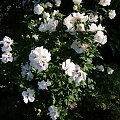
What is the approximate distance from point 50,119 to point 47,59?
1.03 m

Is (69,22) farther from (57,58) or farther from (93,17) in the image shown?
(93,17)

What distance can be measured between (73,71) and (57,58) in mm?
265

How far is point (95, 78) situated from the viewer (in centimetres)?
521

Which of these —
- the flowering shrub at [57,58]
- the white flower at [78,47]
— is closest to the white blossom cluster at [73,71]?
the flowering shrub at [57,58]

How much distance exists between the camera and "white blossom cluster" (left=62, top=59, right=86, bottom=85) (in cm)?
399

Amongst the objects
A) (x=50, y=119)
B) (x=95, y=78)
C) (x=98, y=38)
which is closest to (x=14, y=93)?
(x=50, y=119)

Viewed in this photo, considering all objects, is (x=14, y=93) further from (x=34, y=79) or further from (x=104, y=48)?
(x=104, y=48)

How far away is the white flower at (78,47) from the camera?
13.4 feet

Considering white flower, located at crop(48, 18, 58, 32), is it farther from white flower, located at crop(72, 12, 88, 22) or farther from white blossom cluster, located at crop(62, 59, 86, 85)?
white blossom cluster, located at crop(62, 59, 86, 85)

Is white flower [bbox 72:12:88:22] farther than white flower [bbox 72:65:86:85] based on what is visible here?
No

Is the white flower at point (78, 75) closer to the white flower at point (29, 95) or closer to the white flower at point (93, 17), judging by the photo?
the white flower at point (29, 95)

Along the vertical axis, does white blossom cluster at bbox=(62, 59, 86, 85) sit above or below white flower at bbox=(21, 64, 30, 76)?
below

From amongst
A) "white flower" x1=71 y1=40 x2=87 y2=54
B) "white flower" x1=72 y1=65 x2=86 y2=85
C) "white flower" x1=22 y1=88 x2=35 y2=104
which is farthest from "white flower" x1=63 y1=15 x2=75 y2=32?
"white flower" x1=22 y1=88 x2=35 y2=104

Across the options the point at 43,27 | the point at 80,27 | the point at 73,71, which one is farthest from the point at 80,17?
the point at 73,71
